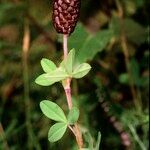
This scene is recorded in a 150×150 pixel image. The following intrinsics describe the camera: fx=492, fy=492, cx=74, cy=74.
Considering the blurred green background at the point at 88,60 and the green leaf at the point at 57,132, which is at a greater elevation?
the green leaf at the point at 57,132

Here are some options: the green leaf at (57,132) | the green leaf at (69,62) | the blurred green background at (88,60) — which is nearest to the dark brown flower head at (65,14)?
the green leaf at (69,62)

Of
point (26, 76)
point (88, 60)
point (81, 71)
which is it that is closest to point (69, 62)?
point (81, 71)

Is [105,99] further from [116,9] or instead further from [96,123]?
[116,9]

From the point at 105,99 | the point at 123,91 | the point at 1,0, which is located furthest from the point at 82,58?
the point at 1,0

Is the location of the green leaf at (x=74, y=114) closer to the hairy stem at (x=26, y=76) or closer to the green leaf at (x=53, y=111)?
the green leaf at (x=53, y=111)

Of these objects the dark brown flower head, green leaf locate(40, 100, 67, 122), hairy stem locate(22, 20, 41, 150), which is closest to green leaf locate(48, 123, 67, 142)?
green leaf locate(40, 100, 67, 122)

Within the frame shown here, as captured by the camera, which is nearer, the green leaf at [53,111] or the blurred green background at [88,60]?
the green leaf at [53,111]
